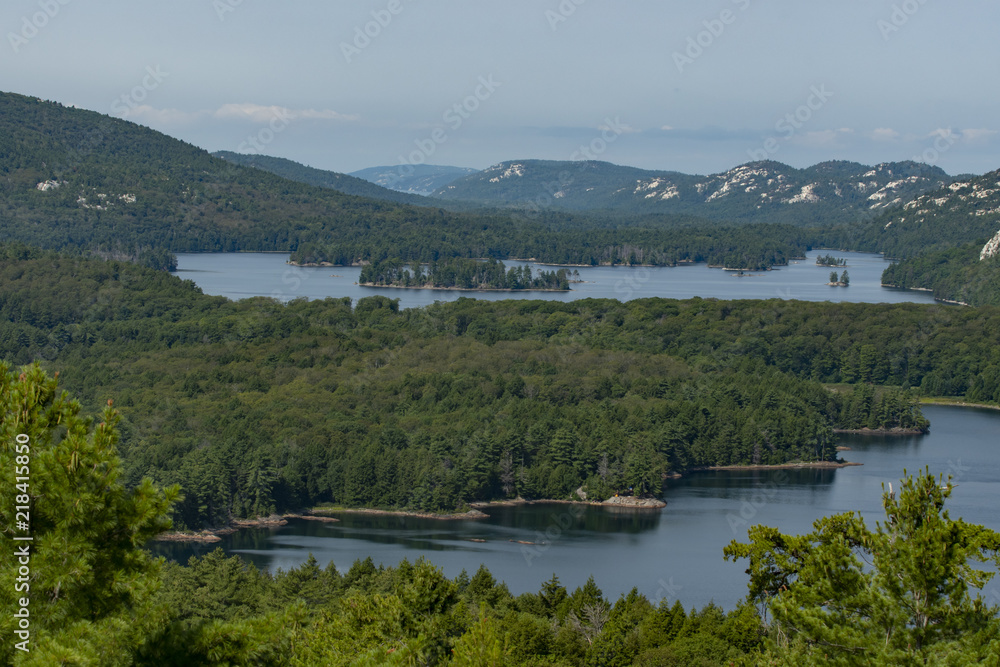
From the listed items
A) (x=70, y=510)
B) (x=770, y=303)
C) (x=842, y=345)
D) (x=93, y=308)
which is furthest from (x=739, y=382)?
(x=70, y=510)

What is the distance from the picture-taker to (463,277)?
107 metres

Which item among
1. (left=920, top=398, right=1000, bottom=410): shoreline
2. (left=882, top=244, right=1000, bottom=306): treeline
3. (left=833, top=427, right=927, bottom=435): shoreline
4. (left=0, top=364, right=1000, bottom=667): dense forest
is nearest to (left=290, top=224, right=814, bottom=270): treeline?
(left=882, top=244, right=1000, bottom=306): treeline

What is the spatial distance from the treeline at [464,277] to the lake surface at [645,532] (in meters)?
62.0

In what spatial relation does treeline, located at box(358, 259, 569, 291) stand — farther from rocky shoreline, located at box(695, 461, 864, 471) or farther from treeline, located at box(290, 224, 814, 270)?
rocky shoreline, located at box(695, 461, 864, 471)

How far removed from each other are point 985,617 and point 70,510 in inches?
274

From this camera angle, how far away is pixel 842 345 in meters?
65.9

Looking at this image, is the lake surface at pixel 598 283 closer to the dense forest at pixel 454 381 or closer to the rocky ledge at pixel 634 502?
the dense forest at pixel 454 381

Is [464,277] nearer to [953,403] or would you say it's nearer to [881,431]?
[953,403]

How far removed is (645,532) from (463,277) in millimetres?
74997

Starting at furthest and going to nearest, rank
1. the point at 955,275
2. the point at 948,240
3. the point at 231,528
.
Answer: the point at 948,240
the point at 955,275
the point at 231,528

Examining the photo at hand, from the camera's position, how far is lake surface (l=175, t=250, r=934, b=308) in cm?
9194

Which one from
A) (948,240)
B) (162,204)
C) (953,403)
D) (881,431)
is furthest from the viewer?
(948,240)

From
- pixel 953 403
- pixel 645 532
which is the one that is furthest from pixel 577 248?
pixel 645 532

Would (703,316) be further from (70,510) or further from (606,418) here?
(70,510)
